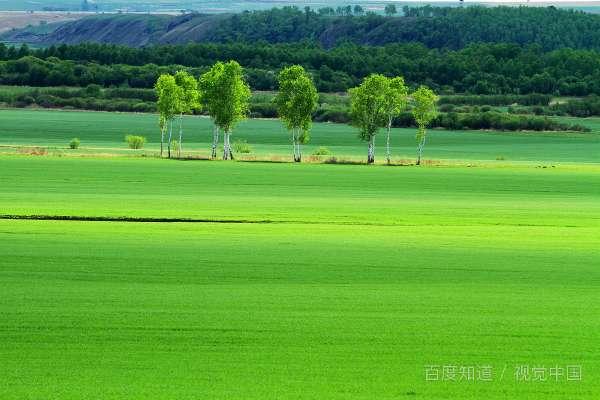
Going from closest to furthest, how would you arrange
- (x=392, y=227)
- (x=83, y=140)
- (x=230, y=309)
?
(x=230, y=309), (x=392, y=227), (x=83, y=140)

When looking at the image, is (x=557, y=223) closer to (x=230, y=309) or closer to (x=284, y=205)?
(x=284, y=205)

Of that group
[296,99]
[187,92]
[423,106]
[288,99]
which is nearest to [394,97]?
[423,106]

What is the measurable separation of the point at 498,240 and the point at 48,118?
114659mm

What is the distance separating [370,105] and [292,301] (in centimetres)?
7187

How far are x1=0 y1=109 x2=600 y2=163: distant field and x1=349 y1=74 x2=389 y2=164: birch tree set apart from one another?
364cm

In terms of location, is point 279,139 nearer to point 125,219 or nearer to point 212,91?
point 212,91

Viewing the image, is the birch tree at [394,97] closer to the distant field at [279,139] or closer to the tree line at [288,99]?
the tree line at [288,99]

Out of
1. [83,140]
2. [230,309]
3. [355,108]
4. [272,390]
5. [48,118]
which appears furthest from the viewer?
[48,118]

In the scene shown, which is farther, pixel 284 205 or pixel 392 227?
pixel 284 205

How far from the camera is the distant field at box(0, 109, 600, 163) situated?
107188 mm

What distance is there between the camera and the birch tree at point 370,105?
95938mm

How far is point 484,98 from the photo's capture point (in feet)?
597

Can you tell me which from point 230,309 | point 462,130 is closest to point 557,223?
point 230,309

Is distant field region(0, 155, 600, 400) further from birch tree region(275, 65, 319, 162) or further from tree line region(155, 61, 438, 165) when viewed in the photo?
birch tree region(275, 65, 319, 162)
